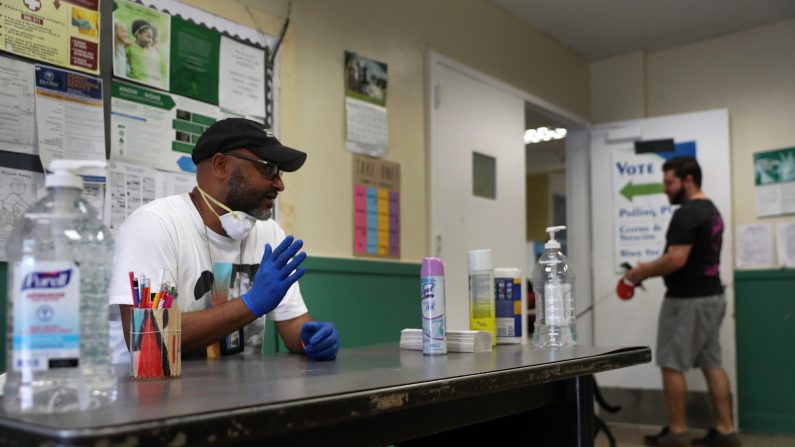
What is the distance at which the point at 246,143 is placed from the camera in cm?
194

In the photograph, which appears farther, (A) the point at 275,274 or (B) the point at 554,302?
(B) the point at 554,302

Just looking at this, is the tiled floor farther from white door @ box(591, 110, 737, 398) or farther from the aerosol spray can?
the aerosol spray can

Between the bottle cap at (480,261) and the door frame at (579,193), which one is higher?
the door frame at (579,193)

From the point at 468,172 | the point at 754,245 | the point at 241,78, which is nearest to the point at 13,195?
the point at 241,78

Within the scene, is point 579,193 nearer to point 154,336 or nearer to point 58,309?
point 154,336

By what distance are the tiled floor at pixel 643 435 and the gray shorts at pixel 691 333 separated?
19.7 inches

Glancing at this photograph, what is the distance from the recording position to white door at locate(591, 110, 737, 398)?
15.5 feet

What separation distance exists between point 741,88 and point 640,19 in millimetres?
860

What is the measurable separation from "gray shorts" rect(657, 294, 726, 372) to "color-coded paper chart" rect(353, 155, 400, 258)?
1.61 m

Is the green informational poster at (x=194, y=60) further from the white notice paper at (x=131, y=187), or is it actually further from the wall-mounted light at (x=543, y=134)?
the wall-mounted light at (x=543, y=134)

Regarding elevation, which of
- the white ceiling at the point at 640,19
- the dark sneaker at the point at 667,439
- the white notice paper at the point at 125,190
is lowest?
the dark sneaker at the point at 667,439

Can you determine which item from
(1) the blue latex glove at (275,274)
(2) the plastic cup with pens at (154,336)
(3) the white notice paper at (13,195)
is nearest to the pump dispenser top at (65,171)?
(2) the plastic cup with pens at (154,336)

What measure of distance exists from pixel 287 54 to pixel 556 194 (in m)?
6.92

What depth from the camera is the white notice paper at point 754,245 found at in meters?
4.62
